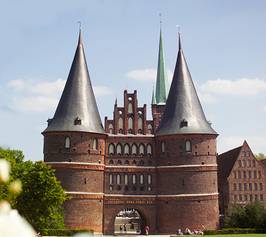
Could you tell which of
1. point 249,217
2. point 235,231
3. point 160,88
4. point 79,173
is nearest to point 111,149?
point 79,173

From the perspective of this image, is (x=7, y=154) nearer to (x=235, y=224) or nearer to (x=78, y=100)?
(x=78, y=100)

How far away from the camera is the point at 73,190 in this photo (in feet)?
157

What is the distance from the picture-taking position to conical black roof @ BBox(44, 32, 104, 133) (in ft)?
163

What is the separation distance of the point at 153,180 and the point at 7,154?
54.2 feet

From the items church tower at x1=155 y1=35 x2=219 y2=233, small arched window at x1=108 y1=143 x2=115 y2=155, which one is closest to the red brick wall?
small arched window at x1=108 y1=143 x2=115 y2=155

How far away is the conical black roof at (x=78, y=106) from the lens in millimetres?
49719

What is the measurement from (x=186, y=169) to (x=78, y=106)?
45.6 feet

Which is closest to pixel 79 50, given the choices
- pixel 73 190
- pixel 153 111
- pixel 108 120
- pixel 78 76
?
pixel 78 76

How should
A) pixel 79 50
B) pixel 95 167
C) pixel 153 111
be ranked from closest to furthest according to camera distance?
pixel 95 167 → pixel 79 50 → pixel 153 111

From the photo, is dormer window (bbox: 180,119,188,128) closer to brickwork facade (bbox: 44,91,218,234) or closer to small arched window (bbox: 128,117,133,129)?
brickwork facade (bbox: 44,91,218,234)

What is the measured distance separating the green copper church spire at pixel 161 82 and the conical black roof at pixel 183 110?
23231mm

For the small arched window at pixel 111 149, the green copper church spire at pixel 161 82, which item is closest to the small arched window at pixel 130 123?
the small arched window at pixel 111 149

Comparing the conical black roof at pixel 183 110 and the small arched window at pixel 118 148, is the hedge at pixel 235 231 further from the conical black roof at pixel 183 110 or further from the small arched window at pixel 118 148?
the small arched window at pixel 118 148

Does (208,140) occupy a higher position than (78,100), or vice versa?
(78,100)
